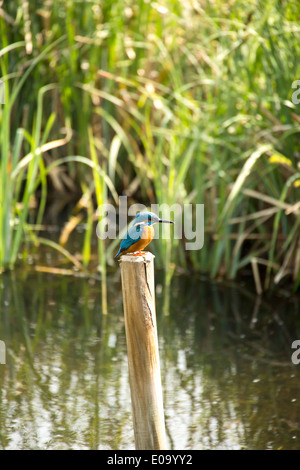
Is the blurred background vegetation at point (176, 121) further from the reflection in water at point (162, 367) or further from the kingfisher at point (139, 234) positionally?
the kingfisher at point (139, 234)

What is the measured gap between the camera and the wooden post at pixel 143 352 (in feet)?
7.25

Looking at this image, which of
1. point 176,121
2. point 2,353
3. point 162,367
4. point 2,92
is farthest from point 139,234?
point 176,121

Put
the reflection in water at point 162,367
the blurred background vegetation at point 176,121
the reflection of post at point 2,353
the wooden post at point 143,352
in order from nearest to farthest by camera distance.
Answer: the wooden post at point 143,352 → the reflection in water at point 162,367 → the reflection of post at point 2,353 → the blurred background vegetation at point 176,121

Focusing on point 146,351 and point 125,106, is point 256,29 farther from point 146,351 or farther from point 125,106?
point 146,351

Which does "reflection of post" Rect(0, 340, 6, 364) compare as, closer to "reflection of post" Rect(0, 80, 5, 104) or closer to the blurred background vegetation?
the blurred background vegetation

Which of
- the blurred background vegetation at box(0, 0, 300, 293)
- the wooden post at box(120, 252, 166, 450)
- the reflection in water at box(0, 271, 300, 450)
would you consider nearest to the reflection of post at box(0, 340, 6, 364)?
the reflection in water at box(0, 271, 300, 450)

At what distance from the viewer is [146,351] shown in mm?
2256

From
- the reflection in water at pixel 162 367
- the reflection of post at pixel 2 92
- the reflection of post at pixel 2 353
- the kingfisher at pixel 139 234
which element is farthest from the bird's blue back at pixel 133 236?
the reflection of post at pixel 2 92

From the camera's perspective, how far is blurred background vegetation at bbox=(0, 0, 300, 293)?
12.9 feet

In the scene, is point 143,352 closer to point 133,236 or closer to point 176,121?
point 133,236

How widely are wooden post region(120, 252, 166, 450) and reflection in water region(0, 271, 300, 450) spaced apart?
42 cm

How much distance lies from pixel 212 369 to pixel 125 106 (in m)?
2.67

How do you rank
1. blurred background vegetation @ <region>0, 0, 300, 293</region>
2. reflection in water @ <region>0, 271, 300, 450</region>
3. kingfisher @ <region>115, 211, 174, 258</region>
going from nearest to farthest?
kingfisher @ <region>115, 211, 174, 258</region>, reflection in water @ <region>0, 271, 300, 450</region>, blurred background vegetation @ <region>0, 0, 300, 293</region>

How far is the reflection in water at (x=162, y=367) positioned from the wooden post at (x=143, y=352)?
0.42 meters
